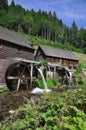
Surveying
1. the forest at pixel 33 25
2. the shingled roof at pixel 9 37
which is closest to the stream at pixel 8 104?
the shingled roof at pixel 9 37

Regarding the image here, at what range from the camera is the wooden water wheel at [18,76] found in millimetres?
24106

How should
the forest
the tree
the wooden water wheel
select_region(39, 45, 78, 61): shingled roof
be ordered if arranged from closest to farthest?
the wooden water wheel < select_region(39, 45, 78, 61): shingled roof < the forest < the tree

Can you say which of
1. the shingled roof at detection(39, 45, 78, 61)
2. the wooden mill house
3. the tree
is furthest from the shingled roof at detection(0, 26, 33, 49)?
the tree

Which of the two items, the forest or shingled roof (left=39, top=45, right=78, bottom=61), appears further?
the forest

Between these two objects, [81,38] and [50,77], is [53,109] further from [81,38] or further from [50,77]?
[81,38]

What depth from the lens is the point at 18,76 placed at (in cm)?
2517

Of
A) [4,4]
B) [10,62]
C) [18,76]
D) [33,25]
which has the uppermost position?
[4,4]

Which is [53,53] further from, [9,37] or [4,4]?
[4,4]

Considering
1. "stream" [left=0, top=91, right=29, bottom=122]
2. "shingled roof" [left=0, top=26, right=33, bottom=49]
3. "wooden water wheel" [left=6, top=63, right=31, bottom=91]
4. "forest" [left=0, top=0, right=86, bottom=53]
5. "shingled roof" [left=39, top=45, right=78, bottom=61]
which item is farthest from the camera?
"forest" [left=0, top=0, right=86, bottom=53]

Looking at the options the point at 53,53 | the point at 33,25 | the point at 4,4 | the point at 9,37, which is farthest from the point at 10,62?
the point at 4,4

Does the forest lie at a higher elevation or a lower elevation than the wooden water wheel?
higher

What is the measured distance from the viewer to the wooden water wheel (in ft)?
79.1

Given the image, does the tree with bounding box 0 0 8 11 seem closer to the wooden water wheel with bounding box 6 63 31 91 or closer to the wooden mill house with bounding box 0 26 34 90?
the wooden mill house with bounding box 0 26 34 90

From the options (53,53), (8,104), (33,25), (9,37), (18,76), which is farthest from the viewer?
(33,25)
